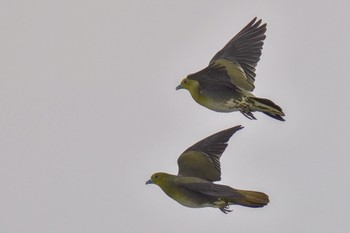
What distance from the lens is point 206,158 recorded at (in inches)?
805

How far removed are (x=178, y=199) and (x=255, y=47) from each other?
281cm

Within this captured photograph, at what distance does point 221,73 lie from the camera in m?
19.4

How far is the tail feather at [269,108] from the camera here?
1922 centimetres

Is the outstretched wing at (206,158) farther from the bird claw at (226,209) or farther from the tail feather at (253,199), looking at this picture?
the tail feather at (253,199)

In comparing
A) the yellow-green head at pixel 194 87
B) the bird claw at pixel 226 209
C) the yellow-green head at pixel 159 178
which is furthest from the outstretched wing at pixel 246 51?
the bird claw at pixel 226 209

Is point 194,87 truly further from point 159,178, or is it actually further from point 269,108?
point 159,178

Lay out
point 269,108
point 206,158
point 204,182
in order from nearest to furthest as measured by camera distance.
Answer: point 204,182 < point 269,108 < point 206,158

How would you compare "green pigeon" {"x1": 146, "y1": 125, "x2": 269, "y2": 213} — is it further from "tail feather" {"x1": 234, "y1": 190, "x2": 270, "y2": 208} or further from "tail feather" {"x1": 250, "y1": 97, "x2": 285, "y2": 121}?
"tail feather" {"x1": 250, "y1": 97, "x2": 285, "y2": 121}

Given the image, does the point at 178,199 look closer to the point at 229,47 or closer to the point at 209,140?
the point at 209,140

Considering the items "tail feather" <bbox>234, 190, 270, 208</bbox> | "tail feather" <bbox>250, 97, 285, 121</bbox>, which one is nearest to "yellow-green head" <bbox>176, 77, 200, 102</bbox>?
"tail feather" <bbox>250, 97, 285, 121</bbox>

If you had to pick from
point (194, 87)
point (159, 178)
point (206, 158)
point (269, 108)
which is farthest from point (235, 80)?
point (159, 178)

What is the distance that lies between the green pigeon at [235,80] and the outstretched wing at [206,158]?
64cm

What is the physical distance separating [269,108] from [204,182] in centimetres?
141

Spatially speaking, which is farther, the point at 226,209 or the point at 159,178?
the point at 159,178
